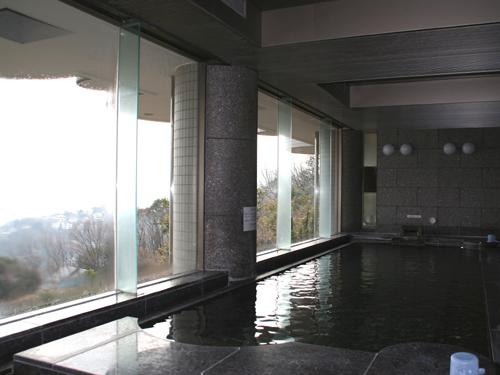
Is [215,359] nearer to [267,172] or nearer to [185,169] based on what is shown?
[185,169]

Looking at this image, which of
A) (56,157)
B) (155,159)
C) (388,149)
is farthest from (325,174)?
(56,157)

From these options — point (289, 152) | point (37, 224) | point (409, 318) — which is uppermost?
point (289, 152)

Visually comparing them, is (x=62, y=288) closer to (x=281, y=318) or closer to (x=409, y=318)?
(x=281, y=318)

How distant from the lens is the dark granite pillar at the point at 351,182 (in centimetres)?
1581

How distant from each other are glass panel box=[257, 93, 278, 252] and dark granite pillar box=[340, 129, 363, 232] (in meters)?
5.77

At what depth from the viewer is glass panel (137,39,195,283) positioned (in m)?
6.76

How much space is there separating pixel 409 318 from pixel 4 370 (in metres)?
4.20

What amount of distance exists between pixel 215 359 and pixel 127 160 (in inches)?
124

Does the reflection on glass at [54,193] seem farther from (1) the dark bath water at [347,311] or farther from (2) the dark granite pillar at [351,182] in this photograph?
(2) the dark granite pillar at [351,182]

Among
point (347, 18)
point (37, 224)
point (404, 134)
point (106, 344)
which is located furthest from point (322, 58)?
point (404, 134)

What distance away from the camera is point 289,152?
10.7 meters

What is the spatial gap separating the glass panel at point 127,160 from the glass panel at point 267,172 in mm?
4308

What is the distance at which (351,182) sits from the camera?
1591cm

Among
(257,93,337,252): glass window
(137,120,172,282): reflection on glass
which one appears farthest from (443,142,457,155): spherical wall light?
(137,120,172,282): reflection on glass
